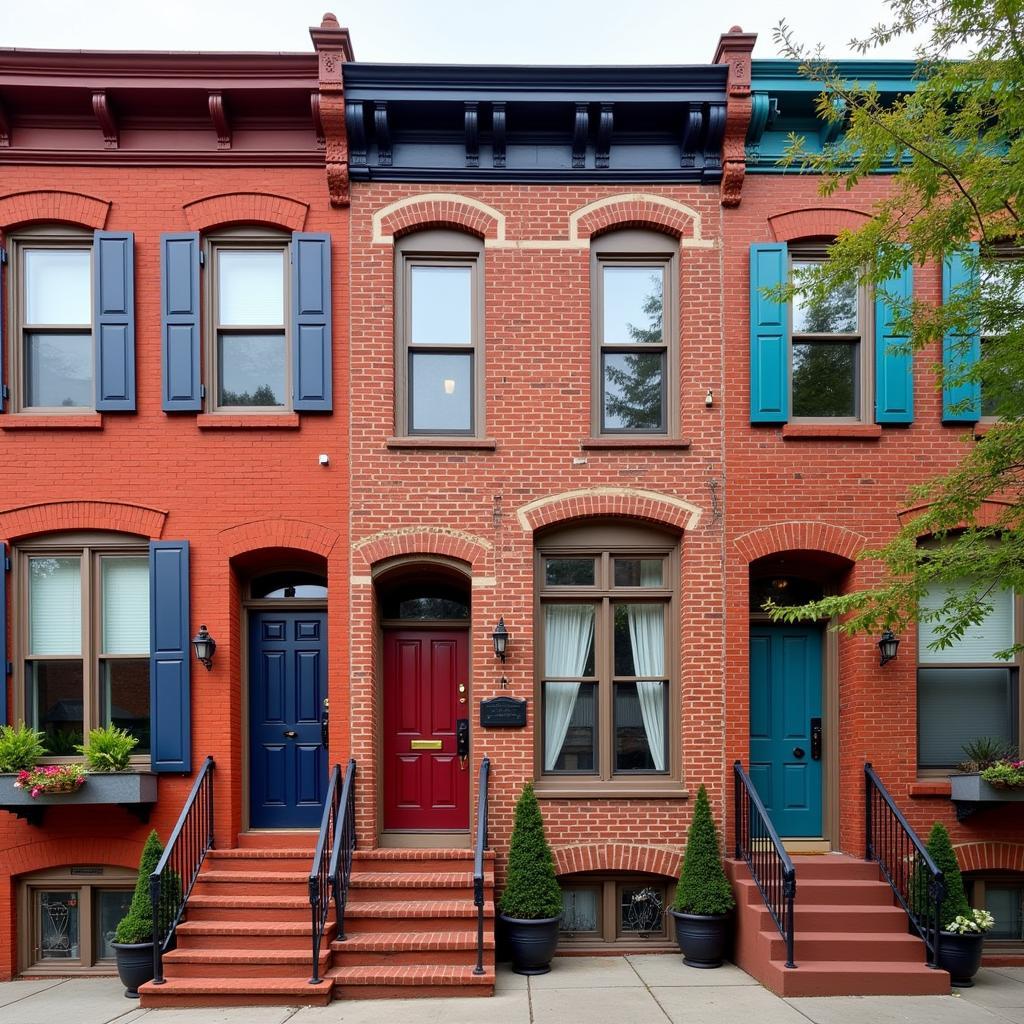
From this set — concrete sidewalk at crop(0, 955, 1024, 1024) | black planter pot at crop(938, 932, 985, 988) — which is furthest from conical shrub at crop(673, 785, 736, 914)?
black planter pot at crop(938, 932, 985, 988)

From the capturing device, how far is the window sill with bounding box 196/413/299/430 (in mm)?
8508

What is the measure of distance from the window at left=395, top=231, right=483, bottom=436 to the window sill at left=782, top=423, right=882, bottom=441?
317 centimetres

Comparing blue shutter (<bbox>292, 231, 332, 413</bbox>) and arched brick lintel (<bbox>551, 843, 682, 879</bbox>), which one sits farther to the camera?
blue shutter (<bbox>292, 231, 332, 413</bbox>)

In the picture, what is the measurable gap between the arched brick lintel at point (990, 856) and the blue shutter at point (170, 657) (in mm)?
7526

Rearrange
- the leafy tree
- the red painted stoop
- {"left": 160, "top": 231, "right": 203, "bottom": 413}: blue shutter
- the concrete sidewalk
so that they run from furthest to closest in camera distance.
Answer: {"left": 160, "top": 231, "right": 203, "bottom": 413}: blue shutter → the red painted stoop → the concrete sidewalk → the leafy tree

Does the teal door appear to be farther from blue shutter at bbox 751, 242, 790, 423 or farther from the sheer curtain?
blue shutter at bbox 751, 242, 790, 423

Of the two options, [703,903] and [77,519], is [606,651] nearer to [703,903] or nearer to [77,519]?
[703,903]

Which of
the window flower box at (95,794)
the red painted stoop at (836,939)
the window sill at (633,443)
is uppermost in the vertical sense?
the window sill at (633,443)

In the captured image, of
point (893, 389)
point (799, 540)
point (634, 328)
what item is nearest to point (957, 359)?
point (893, 389)

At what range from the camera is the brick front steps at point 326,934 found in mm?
6887

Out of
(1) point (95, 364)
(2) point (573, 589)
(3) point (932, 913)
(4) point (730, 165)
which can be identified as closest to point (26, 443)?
(1) point (95, 364)

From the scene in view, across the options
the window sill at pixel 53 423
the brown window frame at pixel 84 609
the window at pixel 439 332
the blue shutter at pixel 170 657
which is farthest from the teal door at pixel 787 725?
the window sill at pixel 53 423

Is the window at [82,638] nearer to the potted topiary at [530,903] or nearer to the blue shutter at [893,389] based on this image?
the potted topiary at [530,903]

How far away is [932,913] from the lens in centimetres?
740
